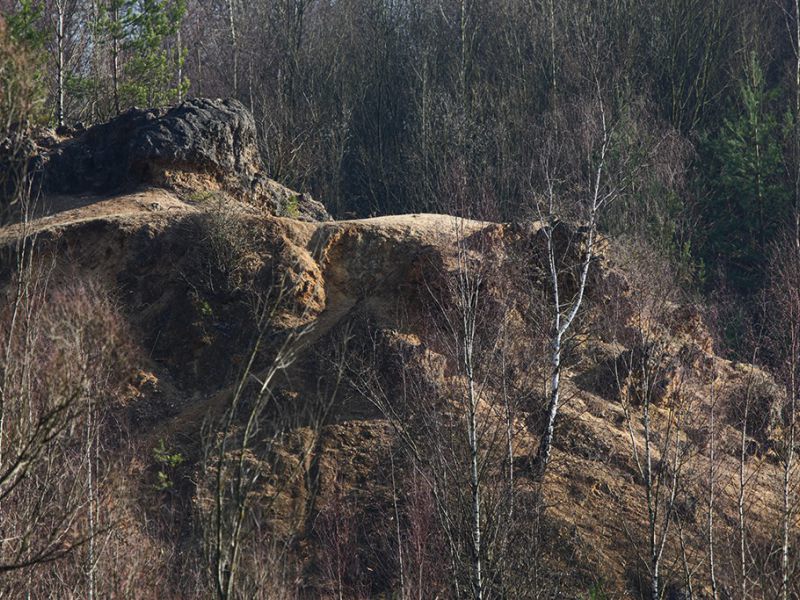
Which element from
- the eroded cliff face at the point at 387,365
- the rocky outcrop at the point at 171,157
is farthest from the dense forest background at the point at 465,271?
the rocky outcrop at the point at 171,157

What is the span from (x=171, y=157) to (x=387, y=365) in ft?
27.9

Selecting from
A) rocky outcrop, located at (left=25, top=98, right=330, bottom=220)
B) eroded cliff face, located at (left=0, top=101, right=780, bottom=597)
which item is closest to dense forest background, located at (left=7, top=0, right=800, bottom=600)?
eroded cliff face, located at (left=0, top=101, right=780, bottom=597)

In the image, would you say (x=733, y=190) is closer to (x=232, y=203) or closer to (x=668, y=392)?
(x=668, y=392)

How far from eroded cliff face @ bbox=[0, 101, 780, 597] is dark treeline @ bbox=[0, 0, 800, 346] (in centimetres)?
546

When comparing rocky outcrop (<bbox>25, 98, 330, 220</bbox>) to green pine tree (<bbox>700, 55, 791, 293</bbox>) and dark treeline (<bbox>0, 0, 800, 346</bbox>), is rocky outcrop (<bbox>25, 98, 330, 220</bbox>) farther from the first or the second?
green pine tree (<bbox>700, 55, 791, 293</bbox>)

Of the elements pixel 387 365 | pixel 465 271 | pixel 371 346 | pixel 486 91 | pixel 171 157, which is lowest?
pixel 387 365

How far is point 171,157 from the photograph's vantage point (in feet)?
91.2

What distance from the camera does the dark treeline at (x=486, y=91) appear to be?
113ft

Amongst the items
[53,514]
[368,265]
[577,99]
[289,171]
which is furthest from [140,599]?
[577,99]

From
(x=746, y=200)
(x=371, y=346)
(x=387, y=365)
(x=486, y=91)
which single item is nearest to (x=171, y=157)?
(x=371, y=346)

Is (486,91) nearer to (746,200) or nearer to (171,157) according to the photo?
(746,200)

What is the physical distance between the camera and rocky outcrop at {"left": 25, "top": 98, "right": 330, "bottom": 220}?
2786 centimetres

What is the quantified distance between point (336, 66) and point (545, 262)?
2656 cm

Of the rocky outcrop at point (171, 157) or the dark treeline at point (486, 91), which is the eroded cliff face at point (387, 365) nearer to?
the rocky outcrop at point (171, 157)
